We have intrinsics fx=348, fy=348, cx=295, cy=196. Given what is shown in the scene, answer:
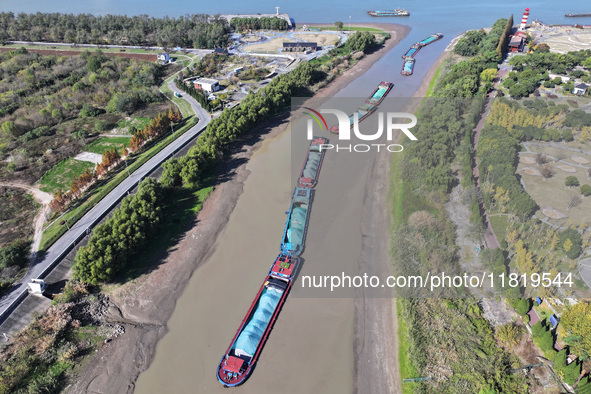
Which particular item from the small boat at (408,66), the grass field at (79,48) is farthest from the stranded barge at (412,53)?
the grass field at (79,48)

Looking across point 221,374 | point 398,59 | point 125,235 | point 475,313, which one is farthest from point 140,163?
point 398,59

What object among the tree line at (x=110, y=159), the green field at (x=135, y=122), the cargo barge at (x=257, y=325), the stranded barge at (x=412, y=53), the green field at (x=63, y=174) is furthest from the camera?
the stranded barge at (x=412, y=53)

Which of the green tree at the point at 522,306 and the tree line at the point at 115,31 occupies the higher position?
the tree line at the point at 115,31

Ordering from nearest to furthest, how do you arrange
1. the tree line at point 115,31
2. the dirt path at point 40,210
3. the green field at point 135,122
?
1. the dirt path at point 40,210
2. the green field at point 135,122
3. the tree line at point 115,31

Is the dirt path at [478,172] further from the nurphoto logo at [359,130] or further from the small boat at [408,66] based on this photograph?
the small boat at [408,66]

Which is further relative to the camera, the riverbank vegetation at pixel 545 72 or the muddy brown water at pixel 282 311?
the riverbank vegetation at pixel 545 72

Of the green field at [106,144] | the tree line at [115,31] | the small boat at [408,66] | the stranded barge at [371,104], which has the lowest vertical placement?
the green field at [106,144]
